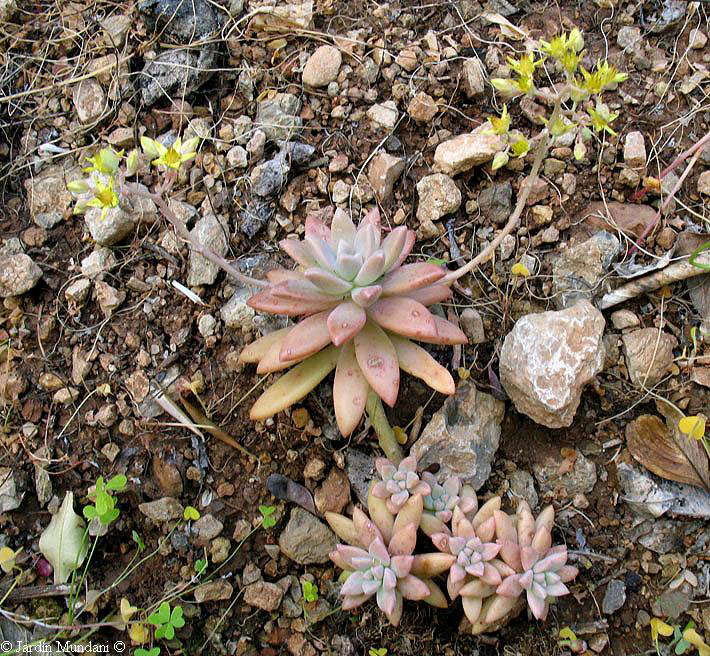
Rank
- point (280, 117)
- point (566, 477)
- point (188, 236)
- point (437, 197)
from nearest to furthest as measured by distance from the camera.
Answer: point (188, 236)
point (566, 477)
point (437, 197)
point (280, 117)

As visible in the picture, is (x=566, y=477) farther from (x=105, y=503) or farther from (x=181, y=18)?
(x=181, y=18)

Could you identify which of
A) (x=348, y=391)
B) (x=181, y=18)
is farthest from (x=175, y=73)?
(x=348, y=391)

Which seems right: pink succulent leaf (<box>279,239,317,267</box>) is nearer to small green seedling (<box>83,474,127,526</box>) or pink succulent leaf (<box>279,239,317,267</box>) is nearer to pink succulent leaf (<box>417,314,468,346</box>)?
pink succulent leaf (<box>417,314,468,346</box>)

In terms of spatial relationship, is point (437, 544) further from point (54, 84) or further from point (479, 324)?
point (54, 84)

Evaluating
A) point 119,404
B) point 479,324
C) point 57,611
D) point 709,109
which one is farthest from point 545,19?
point 57,611

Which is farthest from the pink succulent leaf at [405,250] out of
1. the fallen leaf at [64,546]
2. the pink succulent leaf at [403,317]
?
the fallen leaf at [64,546]

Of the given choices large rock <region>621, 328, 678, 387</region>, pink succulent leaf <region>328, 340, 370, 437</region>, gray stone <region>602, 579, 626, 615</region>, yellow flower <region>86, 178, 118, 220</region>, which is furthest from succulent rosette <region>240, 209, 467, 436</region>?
gray stone <region>602, 579, 626, 615</region>

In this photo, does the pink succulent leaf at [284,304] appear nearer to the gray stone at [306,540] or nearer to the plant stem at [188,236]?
the plant stem at [188,236]
